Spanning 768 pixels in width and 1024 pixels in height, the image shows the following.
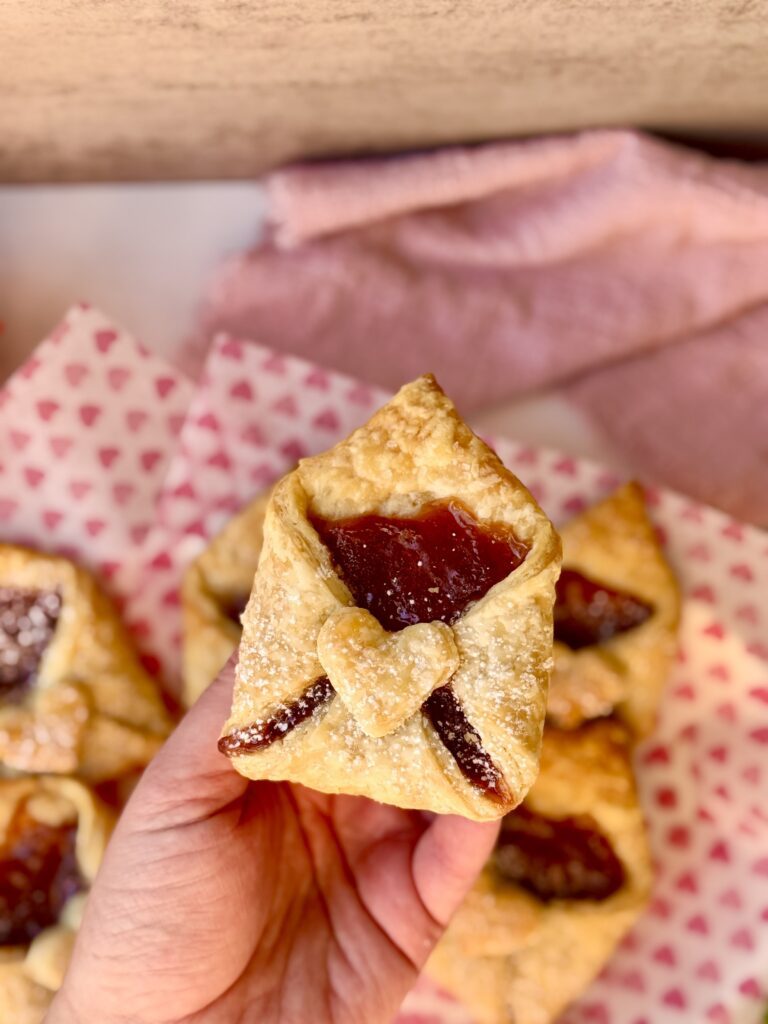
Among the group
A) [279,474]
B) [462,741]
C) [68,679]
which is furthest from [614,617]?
[68,679]

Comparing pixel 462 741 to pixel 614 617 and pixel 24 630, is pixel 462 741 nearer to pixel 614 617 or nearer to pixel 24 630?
pixel 614 617

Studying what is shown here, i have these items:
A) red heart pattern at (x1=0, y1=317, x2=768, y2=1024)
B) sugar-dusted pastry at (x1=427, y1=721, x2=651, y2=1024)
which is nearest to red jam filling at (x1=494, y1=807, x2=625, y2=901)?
sugar-dusted pastry at (x1=427, y1=721, x2=651, y2=1024)

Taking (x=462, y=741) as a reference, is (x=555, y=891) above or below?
below

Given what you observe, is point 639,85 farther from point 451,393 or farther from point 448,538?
point 448,538

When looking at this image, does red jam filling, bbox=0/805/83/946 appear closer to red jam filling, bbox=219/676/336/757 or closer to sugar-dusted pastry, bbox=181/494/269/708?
sugar-dusted pastry, bbox=181/494/269/708

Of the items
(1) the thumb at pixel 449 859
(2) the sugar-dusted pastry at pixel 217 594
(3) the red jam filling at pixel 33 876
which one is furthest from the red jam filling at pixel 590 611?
(3) the red jam filling at pixel 33 876

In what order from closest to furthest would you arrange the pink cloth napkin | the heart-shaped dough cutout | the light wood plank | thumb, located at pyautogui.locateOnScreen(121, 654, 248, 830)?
the heart-shaped dough cutout, thumb, located at pyautogui.locateOnScreen(121, 654, 248, 830), the light wood plank, the pink cloth napkin
